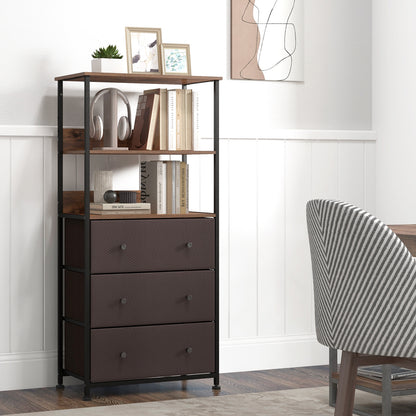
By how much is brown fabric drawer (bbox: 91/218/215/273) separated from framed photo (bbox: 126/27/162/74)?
2.21ft

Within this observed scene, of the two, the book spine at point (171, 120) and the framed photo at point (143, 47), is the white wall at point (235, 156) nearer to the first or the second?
the framed photo at point (143, 47)

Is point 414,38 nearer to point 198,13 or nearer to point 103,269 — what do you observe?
point 198,13

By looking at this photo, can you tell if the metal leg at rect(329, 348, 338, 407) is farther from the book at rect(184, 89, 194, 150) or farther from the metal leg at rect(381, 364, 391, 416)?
the book at rect(184, 89, 194, 150)

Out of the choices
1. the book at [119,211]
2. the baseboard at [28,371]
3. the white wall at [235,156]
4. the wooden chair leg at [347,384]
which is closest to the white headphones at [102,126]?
the white wall at [235,156]

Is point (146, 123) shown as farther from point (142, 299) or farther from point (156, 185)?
point (142, 299)

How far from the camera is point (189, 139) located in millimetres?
3736

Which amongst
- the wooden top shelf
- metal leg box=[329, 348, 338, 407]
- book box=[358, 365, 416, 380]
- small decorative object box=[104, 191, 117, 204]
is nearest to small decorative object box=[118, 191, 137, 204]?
small decorative object box=[104, 191, 117, 204]

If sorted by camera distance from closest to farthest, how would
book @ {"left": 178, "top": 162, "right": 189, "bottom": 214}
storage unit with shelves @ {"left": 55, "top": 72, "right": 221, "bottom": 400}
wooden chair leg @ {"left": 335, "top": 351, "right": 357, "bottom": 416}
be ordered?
wooden chair leg @ {"left": 335, "top": 351, "right": 357, "bottom": 416}, storage unit with shelves @ {"left": 55, "top": 72, "right": 221, "bottom": 400}, book @ {"left": 178, "top": 162, "right": 189, "bottom": 214}

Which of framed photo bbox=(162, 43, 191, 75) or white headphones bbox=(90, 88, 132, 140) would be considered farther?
framed photo bbox=(162, 43, 191, 75)

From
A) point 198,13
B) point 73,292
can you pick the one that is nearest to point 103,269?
point 73,292

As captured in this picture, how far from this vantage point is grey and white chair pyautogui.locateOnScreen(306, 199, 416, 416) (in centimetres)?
239

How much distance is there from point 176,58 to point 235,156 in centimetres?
61

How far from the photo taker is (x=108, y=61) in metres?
3.64

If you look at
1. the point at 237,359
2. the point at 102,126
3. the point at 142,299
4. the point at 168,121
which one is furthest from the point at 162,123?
the point at 237,359
